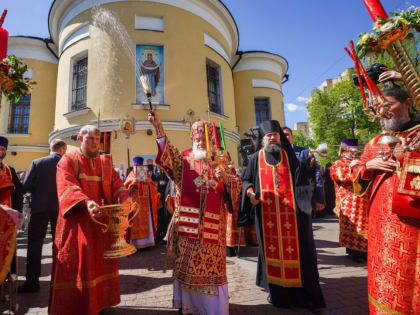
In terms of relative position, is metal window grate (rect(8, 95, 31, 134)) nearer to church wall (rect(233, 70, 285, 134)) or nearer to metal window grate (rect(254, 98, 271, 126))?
church wall (rect(233, 70, 285, 134))

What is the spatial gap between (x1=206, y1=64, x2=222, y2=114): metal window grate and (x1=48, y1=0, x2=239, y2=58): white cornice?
2383 millimetres

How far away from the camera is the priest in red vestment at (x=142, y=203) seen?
689 centimetres

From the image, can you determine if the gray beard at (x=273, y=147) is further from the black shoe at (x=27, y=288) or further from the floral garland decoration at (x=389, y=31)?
the black shoe at (x=27, y=288)

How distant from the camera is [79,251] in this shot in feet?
9.04

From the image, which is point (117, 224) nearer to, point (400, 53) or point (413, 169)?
point (413, 169)

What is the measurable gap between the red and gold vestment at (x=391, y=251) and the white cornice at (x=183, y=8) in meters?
13.7

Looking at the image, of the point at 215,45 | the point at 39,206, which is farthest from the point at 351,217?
the point at 215,45

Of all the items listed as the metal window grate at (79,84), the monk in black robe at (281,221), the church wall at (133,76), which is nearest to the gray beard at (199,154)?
the monk in black robe at (281,221)

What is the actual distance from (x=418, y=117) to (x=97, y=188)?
332 cm

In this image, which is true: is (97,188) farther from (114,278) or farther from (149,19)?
(149,19)

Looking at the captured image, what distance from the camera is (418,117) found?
215cm

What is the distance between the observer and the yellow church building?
11.8 m

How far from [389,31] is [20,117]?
63.6 ft

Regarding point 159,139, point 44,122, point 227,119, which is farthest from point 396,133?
point 44,122
